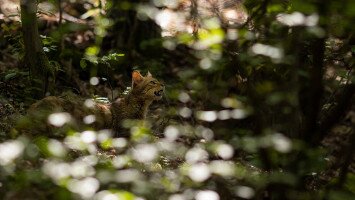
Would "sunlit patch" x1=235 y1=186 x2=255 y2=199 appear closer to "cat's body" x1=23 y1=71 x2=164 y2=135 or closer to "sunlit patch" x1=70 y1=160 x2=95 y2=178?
"sunlit patch" x1=70 y1=160 x2=95 y2=178

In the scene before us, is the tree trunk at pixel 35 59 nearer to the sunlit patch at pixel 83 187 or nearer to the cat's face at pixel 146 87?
the cat's face at pixel 146 87

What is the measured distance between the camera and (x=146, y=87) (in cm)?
722

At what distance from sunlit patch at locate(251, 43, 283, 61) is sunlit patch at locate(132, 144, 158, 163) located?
0.81 meters

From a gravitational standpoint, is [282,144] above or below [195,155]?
above

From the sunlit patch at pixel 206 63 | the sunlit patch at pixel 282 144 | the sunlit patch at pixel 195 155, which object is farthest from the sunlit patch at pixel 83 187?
the sunlit patch at pixel 206 63

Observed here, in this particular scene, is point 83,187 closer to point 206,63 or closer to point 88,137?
point 88,137

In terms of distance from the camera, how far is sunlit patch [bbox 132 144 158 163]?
265cm

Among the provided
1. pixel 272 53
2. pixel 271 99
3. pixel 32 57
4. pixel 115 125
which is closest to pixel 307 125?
pixel 271 99

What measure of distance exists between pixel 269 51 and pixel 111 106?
4.42 meters

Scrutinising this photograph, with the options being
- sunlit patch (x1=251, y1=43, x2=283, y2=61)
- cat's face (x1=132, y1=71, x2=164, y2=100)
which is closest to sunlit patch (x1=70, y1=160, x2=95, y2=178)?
sunlit patch (x1=251, y1=43, x2=283, y2=61)

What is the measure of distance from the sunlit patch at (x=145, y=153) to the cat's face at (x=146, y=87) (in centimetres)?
443

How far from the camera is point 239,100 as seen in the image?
3893 mm

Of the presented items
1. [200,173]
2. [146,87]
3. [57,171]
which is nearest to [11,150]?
[57,171]

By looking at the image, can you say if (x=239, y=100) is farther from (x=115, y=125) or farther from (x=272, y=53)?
(x=115, y=125)
